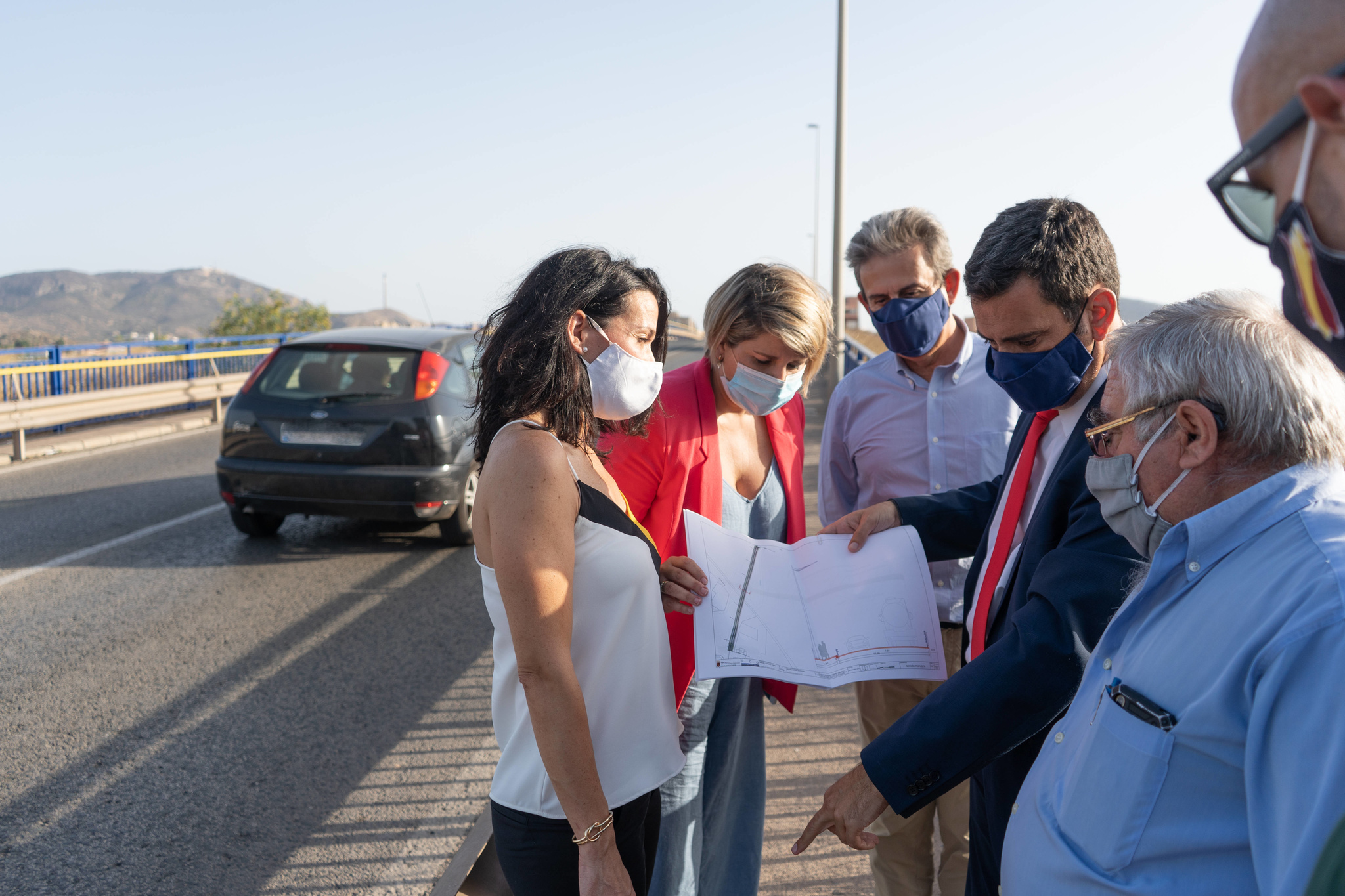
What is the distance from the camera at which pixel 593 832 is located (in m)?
1.66

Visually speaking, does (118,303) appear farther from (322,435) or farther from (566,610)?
(566,610)

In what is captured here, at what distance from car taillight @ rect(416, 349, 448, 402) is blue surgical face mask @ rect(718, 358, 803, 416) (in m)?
4.81

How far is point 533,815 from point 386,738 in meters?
2.55

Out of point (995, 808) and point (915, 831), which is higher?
point (995, 808)

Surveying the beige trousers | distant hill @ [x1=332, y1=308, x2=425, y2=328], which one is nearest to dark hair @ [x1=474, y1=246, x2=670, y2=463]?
the beige trousers

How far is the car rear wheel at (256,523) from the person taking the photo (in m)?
7.24

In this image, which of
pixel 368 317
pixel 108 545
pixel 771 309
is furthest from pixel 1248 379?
pixel 368 317

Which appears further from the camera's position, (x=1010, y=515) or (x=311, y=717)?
(x=311, y=717)

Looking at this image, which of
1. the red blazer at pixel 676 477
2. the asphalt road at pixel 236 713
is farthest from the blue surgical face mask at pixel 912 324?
the asphalt road at pixel 236 713

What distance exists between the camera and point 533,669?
63.1 inches

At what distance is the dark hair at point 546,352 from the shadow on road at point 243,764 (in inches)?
85.4

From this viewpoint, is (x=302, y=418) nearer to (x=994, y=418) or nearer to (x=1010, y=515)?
(x=994, y=418)

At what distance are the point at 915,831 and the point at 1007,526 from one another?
127cm

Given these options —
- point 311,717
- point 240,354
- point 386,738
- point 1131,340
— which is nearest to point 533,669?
point 1131,340
